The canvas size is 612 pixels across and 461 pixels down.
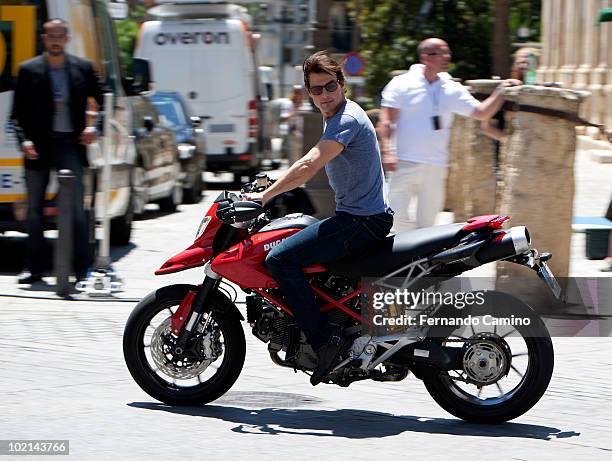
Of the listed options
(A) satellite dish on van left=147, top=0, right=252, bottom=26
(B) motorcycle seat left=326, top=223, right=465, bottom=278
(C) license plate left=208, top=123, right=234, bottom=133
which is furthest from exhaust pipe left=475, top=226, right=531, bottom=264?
(A) satellite dish on van left=147, top=0, right=252, bottom=26

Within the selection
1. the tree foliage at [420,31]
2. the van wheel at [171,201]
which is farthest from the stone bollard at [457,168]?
the tree foliage at [420,31]

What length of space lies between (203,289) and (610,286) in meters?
4.98

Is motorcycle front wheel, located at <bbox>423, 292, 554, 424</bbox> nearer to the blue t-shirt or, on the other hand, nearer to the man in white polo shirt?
the blue t-shirt

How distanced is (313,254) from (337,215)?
231mm

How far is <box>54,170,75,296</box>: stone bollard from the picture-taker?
10.1 m

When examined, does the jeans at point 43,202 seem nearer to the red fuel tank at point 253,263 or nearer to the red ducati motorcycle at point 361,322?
the red ducati motorcycle at point 361,322

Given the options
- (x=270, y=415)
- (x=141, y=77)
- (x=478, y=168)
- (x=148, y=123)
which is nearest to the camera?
(x=270, y=415)

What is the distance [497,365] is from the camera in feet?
19.9

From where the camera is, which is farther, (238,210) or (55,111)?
(55,111)

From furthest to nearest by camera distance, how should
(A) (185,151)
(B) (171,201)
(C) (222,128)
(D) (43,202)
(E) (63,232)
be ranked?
(C) (222,128), (A) (185,151), (B) (171,201), (D) (43,202), (E) (63,232)

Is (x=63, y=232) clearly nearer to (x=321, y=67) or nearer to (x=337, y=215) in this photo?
(x=337, y=215)

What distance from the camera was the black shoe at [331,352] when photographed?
6156 millimetres

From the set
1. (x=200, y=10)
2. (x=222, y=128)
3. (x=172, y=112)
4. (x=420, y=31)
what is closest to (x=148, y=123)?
(x=172, y=112)

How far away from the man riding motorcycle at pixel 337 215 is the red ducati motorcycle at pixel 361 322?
0.22 feet
